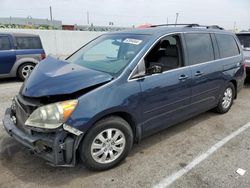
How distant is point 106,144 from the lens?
2928 millimetres

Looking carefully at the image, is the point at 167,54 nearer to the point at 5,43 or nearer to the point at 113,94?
the point at 113,94

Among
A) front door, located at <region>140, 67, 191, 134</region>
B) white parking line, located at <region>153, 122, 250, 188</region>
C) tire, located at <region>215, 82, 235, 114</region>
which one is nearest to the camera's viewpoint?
white parking line, located at <region>153, 122, 250, 188</region>

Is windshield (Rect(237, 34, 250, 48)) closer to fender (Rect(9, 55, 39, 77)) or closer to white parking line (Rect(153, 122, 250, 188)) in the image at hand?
white parking line (Rect(153, 122, 250, 188))

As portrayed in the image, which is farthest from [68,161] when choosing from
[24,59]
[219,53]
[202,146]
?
[24,59]

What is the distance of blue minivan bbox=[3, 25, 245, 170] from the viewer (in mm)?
2617

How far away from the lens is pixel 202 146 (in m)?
3.69

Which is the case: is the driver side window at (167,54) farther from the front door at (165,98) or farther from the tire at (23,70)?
the tire at (23,70)

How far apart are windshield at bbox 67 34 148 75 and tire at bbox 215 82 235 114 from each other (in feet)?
7.81

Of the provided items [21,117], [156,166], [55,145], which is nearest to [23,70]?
[21,117]

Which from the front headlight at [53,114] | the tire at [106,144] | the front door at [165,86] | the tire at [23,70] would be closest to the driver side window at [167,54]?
the front door at [165,86]

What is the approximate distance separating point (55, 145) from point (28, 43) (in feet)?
22.4

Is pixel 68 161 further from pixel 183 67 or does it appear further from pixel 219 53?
pixel 219 53

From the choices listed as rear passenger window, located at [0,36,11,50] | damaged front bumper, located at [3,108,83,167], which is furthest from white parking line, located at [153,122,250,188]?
rear passenger window, located at [0,36,11,50]

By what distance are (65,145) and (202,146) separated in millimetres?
2162
